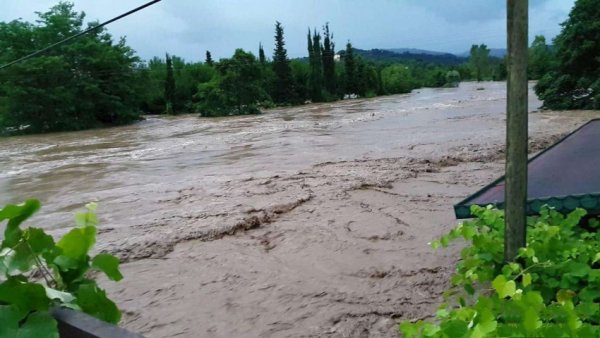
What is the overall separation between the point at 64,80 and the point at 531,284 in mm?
30862

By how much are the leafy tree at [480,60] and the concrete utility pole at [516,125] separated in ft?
293

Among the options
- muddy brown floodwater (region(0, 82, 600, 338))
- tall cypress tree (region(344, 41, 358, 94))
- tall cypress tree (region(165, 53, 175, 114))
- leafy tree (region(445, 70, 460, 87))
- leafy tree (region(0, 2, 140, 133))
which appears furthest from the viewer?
leafy tree (region(445, 70, 460, 87))

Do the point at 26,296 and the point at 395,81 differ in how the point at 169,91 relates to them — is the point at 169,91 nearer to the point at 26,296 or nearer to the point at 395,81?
the point at 395,81

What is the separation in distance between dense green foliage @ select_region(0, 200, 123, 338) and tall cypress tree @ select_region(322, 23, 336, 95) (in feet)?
162

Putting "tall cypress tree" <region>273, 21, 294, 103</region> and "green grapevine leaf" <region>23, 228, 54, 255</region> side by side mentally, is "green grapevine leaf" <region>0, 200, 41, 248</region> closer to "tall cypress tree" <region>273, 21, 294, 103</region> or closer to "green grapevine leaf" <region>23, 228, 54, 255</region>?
"green grapevine leaf" <region>23, 228, 54, 255</region>

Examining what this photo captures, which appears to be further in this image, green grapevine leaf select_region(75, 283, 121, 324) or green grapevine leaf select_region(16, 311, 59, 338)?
green grapevine leaf select_region(75, 283, 121, 324)

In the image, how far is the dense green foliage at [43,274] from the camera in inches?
44.7

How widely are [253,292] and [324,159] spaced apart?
23.1 ft

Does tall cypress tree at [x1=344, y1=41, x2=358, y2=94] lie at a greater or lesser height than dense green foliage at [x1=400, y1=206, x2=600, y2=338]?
greater

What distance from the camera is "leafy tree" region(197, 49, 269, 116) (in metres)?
33.3

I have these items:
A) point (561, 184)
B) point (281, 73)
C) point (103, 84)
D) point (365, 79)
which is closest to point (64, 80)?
point (103, 84)

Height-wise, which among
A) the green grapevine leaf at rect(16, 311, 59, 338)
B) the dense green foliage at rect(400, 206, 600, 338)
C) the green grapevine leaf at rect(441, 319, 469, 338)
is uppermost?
the green grapevine leaf at rect(16, 311, 59, 338)

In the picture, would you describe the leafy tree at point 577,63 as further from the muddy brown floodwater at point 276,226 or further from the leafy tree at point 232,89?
the leafy tree at point 232,89

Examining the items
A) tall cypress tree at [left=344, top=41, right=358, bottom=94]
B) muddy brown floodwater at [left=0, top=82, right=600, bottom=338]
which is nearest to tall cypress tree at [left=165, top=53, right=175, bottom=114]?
tall cypress tree at [left=344, top=41, right=358, bottom=94]
